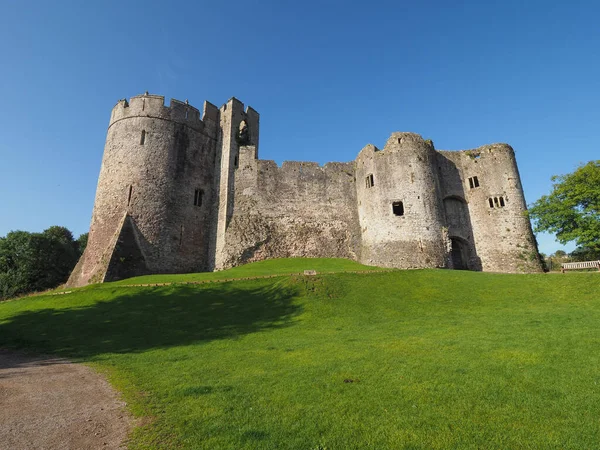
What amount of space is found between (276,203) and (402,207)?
466 inches

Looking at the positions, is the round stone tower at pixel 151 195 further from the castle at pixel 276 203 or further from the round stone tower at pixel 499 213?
the round stone tower at pixel 499 213

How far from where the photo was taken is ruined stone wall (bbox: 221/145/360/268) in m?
30.9

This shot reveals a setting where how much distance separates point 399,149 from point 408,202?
5268mm

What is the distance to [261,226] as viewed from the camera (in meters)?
31.4

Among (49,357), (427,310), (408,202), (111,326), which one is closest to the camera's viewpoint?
(49,357)

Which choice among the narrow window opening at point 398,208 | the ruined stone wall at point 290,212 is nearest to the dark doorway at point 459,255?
the narrow window opening at point 398,208

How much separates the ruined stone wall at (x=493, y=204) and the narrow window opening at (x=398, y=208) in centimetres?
609

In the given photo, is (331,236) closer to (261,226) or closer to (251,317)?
(261,226)

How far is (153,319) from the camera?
640 inches

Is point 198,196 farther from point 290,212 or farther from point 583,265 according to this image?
point 583,265

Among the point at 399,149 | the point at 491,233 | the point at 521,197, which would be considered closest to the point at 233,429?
the point at 399,149

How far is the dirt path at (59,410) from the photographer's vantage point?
5070 mm

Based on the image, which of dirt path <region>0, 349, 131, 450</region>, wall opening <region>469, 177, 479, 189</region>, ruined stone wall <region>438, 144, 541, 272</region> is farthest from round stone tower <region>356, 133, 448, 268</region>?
dirt path <region>0, 349, 131, 450</region>

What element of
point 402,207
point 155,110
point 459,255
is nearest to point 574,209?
point 459,255
